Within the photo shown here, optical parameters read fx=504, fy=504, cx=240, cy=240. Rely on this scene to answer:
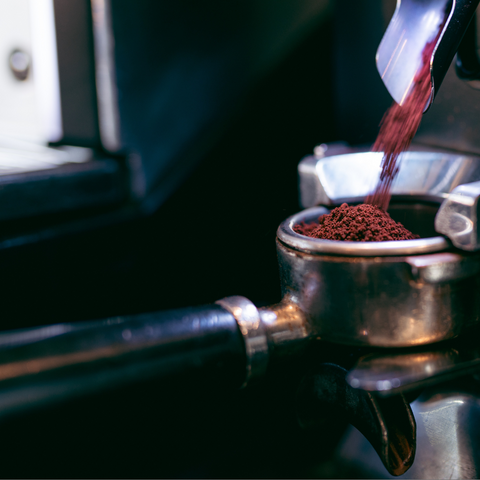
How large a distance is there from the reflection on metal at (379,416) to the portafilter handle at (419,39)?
195mm

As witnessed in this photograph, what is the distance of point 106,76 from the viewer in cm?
67

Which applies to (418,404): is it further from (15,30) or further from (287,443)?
(15,30)

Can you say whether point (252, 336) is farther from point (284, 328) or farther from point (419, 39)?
point (419, 39)

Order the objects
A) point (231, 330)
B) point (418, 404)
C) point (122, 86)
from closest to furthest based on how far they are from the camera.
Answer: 1. point (231, 330)
2. point (418, 404)
3. point (122, 86)

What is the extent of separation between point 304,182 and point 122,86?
0.33 metres

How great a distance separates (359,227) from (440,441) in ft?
0.59

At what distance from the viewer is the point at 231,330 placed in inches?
11.1

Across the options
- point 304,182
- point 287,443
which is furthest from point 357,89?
point 287,443

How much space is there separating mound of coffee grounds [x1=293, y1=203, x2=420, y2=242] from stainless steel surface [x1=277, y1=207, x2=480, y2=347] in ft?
0.09

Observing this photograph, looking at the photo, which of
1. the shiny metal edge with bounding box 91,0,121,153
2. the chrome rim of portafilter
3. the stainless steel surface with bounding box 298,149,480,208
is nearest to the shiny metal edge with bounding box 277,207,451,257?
the chrome rim of portafilter

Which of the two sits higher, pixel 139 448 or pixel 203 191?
pixel 203 191

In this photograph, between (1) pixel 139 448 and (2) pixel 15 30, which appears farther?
(2) pixel 15 30

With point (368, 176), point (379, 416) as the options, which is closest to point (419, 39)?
point (368, 176)

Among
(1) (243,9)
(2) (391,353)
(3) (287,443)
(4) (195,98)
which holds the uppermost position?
(1) (243,9)
